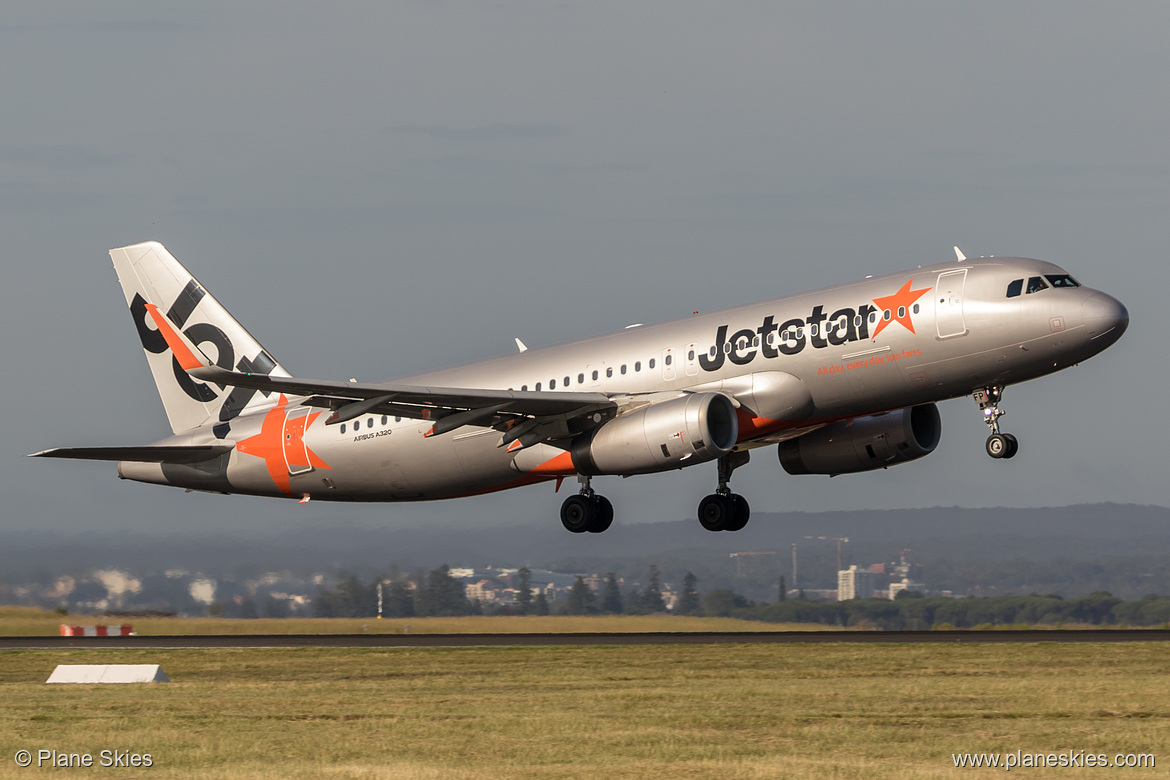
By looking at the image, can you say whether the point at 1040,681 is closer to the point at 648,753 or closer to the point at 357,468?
the point at 648,753

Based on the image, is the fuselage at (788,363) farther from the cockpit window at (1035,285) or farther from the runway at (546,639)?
the runway at (546,639)

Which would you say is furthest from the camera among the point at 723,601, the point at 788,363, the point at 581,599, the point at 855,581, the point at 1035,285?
the point at 855,581

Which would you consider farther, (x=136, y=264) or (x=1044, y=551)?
(x=1044, y=551)

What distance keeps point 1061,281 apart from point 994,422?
12.3ft

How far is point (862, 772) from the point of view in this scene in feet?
61.0

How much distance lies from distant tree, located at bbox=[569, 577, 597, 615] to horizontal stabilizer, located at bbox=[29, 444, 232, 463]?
16.6 meters

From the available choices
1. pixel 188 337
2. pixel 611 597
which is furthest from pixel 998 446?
pixel 611 597

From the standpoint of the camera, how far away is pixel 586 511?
38875 millimetres

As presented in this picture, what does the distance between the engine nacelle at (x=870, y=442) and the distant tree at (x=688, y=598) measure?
49.5 feet

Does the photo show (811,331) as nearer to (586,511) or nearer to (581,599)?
(586,511)

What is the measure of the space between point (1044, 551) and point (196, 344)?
192 ft

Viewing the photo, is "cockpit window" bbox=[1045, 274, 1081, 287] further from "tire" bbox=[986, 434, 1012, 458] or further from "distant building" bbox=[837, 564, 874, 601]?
"distant building" bbox=[837, 564, 874, 601]

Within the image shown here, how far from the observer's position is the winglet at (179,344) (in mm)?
45219

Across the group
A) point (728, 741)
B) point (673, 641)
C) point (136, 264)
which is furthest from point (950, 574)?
point (728, 741)
